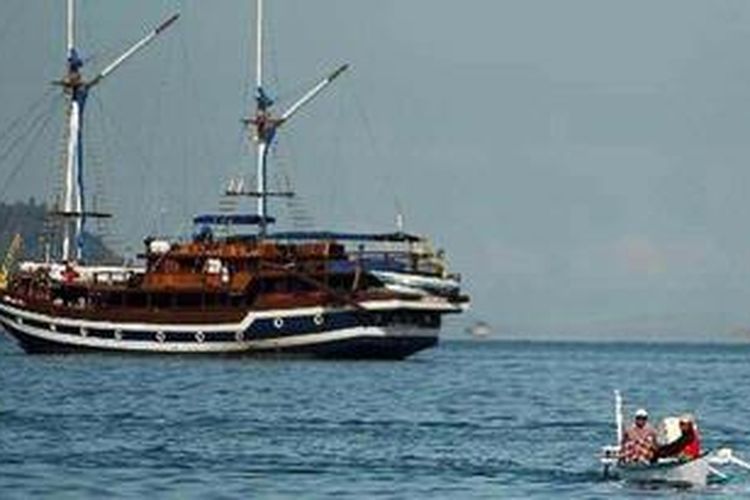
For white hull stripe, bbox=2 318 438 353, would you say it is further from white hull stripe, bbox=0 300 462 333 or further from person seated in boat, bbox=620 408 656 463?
person seated in boat, bbox=620 408 656 463

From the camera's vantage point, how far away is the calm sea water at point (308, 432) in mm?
71000

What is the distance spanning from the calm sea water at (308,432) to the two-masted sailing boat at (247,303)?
4547 millimetres

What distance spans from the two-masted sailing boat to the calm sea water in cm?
455

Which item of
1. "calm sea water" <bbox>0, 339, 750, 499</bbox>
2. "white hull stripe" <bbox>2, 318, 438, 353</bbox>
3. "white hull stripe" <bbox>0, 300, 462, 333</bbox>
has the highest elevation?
"white hull stripe" <bbox>0, 300, 462, 333</bbox>

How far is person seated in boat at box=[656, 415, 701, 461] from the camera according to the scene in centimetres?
7006

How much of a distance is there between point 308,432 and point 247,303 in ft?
251

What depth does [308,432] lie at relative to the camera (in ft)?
317

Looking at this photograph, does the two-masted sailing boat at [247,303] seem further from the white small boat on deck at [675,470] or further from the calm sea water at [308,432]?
the white small boat on deck at [675,470]

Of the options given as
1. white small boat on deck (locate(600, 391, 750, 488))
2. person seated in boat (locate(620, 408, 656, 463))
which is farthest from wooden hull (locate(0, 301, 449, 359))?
person seated in boat (locate(620, 408, 656, 463))

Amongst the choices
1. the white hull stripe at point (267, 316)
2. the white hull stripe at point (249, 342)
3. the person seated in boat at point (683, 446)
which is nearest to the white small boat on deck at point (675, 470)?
the person seated in boat at point (683, 446)

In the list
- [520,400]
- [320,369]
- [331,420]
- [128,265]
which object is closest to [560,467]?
[331,420]

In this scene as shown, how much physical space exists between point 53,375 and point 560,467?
77125mm

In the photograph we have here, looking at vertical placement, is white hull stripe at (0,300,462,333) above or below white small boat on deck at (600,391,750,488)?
above

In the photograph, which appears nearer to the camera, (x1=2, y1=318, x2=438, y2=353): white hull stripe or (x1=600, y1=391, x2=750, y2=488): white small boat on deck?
(x1=600, y1=391, x2=750, y2=488): white small boat on deck
